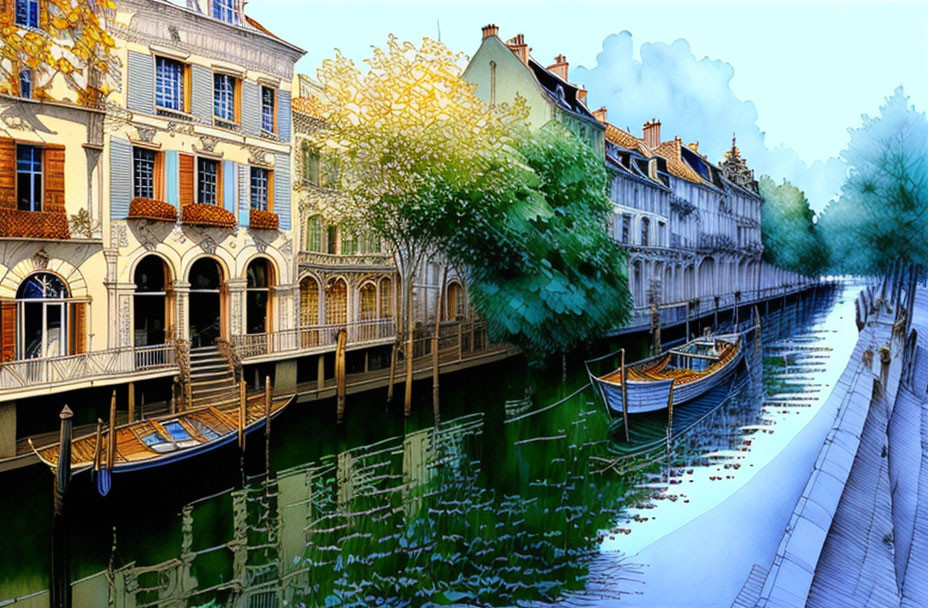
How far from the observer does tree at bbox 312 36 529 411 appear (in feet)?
39.1

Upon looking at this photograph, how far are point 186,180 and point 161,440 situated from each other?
180 inches

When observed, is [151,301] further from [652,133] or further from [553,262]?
[652,133]

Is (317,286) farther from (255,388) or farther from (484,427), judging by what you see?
(484,427)

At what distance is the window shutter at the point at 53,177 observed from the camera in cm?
889

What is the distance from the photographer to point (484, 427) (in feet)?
40.7

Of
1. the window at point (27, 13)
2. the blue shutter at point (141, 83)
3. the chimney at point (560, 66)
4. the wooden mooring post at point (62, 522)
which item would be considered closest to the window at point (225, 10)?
the blue shutter at point (141, 83)

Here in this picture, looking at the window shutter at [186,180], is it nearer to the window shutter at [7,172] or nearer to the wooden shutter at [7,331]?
the window shutter at [7,172]

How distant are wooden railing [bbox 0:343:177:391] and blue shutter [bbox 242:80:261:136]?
4286 millimetres

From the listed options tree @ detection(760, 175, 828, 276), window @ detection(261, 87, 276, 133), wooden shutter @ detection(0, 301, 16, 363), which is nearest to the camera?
wooden shutter @ detection(0, 301, 16, 363)

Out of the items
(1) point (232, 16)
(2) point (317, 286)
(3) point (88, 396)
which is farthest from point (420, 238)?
(3) point (88, 396)

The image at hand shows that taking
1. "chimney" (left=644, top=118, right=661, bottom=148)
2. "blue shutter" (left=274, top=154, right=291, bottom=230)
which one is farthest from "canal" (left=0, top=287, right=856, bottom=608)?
A: "chimney" (left=644, top=118, right=661, bottom=148)

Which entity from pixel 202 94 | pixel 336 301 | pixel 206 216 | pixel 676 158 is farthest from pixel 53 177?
pixel 676 158

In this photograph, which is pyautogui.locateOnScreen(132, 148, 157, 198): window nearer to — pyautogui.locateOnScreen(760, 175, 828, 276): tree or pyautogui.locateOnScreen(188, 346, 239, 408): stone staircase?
pyautogui.locateOnScreen(188, 346, 239, 408): stone staircase

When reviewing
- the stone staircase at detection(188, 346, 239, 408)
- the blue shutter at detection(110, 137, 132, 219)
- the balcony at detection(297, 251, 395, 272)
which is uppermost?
the blue shutter at detection(110, 137, 132, 219)
